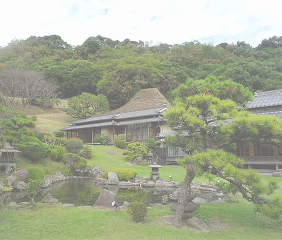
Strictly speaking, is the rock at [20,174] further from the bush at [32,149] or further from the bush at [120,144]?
the bush at [120,144]

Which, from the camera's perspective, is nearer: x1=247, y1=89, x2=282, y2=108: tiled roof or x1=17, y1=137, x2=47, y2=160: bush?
x1=17, y1=137, x2=47, y2=160: bush

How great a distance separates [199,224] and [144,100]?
37355 millimetres

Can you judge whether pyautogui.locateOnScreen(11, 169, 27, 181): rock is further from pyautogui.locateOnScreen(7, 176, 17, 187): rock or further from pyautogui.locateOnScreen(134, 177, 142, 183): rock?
pyautogui.locateOnScreen(134, 177, 142, 183): rock

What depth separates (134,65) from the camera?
43.3 metres

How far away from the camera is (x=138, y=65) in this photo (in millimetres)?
43562

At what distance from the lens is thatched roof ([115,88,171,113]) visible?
4181cm

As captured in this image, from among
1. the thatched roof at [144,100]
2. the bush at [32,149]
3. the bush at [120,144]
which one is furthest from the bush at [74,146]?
the thatched roof at [144,100]

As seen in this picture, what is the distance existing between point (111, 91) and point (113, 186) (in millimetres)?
33047

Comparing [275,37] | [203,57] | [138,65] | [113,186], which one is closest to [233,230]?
[113,186]

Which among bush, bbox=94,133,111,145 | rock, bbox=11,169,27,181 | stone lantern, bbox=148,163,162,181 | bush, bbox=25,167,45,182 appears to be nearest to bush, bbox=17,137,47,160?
rock, bbox=11,169,27,181

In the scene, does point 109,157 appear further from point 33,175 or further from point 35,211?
point 35,211

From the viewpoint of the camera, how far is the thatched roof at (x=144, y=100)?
4181 centimetres

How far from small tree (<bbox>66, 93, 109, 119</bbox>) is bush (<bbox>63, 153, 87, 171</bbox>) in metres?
20.6

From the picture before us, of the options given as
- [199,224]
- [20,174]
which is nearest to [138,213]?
[199,224]
